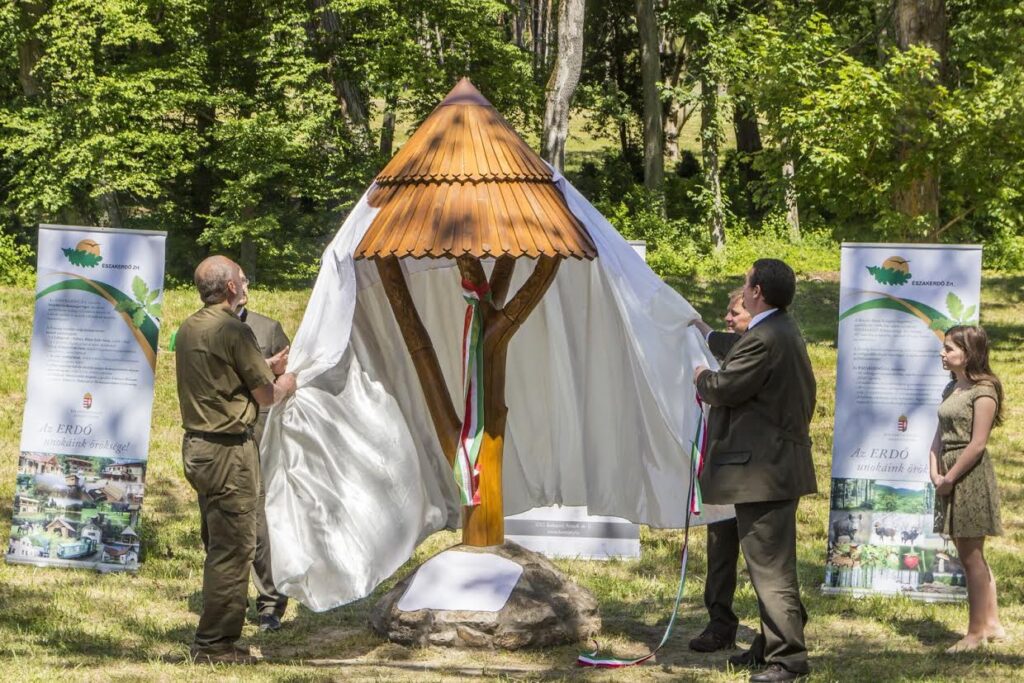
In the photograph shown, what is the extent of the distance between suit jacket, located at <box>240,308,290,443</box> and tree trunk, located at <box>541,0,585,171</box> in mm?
11374

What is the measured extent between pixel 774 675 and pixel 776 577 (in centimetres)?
43

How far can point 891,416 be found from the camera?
811 centimetres

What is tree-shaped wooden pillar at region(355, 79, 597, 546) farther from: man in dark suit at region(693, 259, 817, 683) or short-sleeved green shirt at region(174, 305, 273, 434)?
man in dark suit at region(693, 259, 817, 683)

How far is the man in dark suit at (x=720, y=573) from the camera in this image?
6699mm

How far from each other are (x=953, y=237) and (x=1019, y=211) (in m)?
1.35

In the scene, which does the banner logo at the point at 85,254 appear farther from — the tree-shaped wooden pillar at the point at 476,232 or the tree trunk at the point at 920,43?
the tree trunk at the point at 920,43

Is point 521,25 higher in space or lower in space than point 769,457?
higher

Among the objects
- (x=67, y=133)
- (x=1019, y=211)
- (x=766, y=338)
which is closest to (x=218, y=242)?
(x=67, y=133)

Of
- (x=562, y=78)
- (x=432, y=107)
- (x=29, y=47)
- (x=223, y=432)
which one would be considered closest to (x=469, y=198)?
(x=223, y=432)

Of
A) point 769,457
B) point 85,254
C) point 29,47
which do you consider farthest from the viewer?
point 29,47

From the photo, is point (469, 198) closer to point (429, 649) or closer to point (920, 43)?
point (429, 649)

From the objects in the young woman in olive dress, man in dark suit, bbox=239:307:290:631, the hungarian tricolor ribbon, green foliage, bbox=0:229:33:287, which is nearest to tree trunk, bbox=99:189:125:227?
green foliage, bbox=0:229:33:287

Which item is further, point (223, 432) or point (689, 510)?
point (689, 510)

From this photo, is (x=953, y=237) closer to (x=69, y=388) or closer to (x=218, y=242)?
(x=218, y=242)
